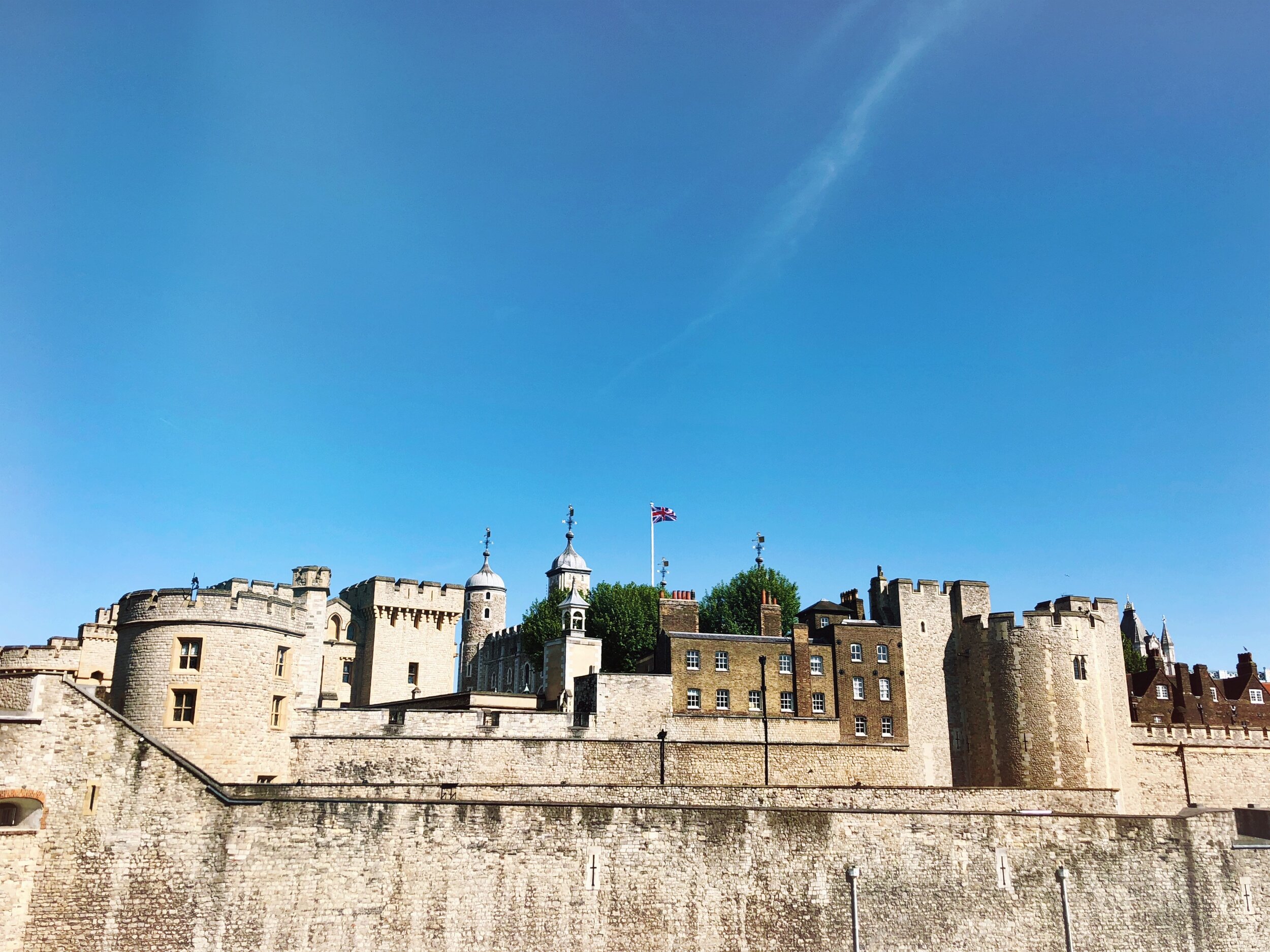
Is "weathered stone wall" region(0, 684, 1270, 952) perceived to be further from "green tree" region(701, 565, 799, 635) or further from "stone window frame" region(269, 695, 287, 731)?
"green tree" region(701, 565, 799, 635)

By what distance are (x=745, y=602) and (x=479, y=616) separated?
3125 cm

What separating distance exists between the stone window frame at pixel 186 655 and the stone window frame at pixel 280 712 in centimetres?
279

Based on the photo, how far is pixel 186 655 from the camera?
2783 centimetres

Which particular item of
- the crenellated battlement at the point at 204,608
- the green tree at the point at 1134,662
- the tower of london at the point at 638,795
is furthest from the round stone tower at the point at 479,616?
the crenellated battlement at the point at 204,608

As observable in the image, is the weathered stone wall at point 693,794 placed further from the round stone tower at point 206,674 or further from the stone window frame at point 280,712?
the round stone tower at point 206,674

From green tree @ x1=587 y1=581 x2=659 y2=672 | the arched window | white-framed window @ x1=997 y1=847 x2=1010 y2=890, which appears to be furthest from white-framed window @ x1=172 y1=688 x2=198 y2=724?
green tree @ x1=587 y1=581 x2=659 y2=672

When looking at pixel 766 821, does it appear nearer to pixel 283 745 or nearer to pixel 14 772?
pixel 283 745

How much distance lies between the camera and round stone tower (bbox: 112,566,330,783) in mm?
27297

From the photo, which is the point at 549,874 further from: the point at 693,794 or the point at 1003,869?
the point at 1003,869

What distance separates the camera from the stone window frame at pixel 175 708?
27156 millimetres

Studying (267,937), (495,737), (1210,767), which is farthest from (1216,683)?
(267,937)

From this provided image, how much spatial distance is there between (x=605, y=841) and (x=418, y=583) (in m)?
35.8

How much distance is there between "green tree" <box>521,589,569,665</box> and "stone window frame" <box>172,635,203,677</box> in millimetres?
36677

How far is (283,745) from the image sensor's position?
29984 millimetres
